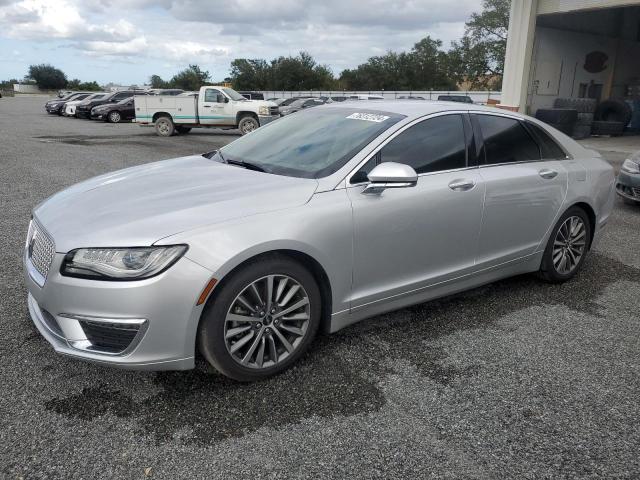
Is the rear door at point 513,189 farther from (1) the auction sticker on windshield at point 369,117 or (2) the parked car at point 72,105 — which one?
(2) the parked car at point 72,105

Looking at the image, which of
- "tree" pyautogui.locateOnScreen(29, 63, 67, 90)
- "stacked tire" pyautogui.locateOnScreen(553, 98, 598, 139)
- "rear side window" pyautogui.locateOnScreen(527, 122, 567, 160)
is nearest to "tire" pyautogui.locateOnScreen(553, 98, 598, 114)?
"stacked tire" pyautogui.locateOnScreen(553, 98, 598, 139)

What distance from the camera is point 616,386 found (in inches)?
120

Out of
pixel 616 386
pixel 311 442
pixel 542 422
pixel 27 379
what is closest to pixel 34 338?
pixel 27 379

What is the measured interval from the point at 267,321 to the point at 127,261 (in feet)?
2.67

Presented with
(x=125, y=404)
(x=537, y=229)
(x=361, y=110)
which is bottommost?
(x=125, y=404)

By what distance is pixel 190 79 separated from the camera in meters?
90.8

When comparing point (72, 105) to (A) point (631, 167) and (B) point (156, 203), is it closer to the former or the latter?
(A) point (631, 167)

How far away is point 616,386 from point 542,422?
661mm

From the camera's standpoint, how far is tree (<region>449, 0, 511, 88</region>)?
6006 cm

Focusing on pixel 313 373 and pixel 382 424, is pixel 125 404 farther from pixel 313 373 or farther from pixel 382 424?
pixel 382 424

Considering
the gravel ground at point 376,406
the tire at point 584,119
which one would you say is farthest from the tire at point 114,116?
the gravel ground at point 376,406

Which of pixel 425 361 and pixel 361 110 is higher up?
pixel 361 110

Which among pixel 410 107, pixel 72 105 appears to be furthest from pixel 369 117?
pixel 72 105

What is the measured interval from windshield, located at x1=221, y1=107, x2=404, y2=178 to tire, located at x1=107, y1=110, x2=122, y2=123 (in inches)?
1016
